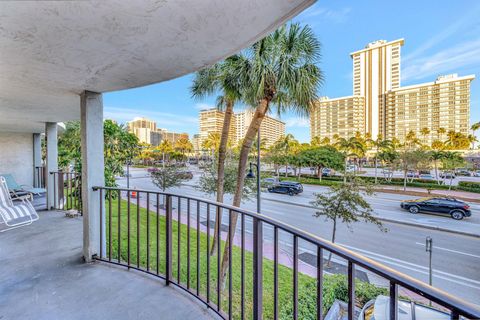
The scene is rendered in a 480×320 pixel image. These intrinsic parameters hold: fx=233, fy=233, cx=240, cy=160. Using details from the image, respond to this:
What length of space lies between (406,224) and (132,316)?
1289 centimetres

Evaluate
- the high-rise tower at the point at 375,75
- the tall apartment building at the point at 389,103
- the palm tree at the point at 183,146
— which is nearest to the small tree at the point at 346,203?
the tall apartment building at the point at 389,103

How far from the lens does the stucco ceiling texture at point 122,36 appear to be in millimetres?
1276

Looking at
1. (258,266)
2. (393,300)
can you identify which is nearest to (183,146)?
(258,266)

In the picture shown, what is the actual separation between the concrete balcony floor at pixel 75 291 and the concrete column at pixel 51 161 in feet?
6.95

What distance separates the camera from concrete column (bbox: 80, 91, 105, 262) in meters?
2.59

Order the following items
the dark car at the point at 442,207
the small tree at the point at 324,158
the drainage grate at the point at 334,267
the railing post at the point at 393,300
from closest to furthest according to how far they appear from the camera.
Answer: the railing post at the point at 393,300 → the drainage grate at the point at 334,267 → the dark car at the point at 442,207 → the small tree at the point at 324,158

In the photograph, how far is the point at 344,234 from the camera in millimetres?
9805

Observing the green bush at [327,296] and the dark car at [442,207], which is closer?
the green bush at [327,296]

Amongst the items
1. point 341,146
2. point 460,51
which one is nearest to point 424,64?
point 460,51

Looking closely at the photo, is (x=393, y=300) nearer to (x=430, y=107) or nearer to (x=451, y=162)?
(x=451, y=162)

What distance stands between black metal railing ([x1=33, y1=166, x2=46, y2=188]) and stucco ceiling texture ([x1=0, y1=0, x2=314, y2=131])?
592 centimetres

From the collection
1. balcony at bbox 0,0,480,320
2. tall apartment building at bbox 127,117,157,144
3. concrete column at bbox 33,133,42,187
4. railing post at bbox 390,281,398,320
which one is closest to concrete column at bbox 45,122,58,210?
balcony at bbox 0,0,480,320

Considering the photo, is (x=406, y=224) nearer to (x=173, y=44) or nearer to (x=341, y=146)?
(x=173, y=44)

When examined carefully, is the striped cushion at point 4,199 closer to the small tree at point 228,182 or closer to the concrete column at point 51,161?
the concrete column at point 51,161
